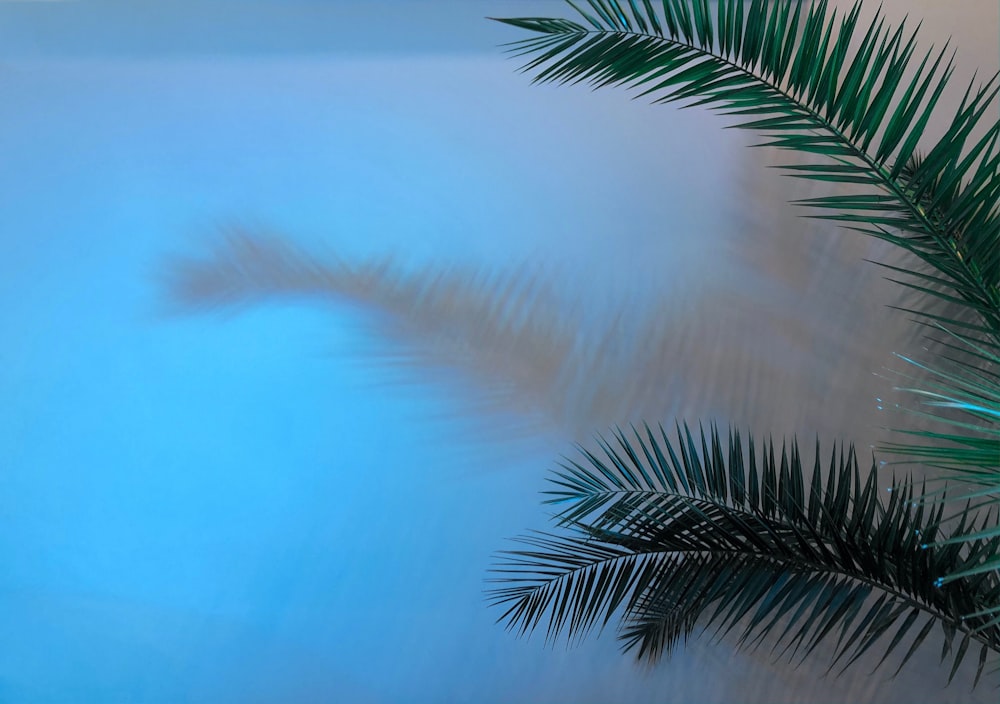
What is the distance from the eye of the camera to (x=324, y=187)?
1.95 metres

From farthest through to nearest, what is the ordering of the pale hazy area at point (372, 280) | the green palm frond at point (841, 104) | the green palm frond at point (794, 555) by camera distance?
the pale hazy area at point (372, 280) < the green palm frond at point (794, 555) < the green palm frond at point (841, 104)

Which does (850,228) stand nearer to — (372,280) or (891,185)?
(891,185)

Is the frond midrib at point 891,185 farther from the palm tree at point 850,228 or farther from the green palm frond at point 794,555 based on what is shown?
A: the green palm frond at point 794,555

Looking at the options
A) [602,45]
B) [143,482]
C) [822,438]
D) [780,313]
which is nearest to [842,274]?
[780,313]

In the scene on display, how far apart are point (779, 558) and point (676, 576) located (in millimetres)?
178

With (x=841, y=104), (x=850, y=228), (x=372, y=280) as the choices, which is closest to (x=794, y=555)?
(x=850, y=228)

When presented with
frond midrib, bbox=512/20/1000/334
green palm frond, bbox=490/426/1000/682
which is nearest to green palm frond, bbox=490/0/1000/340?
frond midrib, bbox=512/20/1000/334

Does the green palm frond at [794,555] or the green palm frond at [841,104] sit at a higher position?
the green palm frond at [841,104]

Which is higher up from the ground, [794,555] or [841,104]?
[841,104]

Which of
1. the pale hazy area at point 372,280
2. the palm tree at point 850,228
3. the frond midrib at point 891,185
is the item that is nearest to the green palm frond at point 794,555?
the palm tree at point 850,228

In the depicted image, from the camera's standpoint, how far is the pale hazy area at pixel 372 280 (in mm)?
1944

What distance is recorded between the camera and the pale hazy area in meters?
1.94

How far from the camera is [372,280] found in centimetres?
196

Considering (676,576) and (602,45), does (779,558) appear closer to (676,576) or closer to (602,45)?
(676,576)
